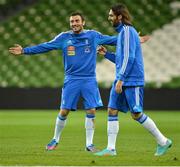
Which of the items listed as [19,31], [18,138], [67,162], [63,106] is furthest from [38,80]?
[67,162]

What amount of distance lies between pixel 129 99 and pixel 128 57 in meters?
0.57

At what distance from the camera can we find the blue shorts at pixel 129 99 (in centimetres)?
952

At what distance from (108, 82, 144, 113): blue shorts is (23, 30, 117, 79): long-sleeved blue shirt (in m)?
0.98

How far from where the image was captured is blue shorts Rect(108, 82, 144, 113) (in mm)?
9523

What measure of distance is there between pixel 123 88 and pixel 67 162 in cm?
160

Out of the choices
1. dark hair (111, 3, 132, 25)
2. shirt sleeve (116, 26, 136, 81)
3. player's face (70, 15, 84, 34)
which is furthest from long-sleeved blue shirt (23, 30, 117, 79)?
shirt sleeve (116, 26, 136, 81)

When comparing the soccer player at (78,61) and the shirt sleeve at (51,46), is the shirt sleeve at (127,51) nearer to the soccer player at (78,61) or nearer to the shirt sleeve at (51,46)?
the soccer player at (78,61)

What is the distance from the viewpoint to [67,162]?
8.44 metres

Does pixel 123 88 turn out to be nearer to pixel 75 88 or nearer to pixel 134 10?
pixel 75 88

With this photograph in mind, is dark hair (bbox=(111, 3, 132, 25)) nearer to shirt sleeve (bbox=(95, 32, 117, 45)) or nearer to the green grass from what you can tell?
shirt sleeve (bbox=(95, 32, 117, 45))

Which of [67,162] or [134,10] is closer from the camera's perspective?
[67,162]

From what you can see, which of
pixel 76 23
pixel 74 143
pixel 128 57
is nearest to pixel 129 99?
pixel 128 57

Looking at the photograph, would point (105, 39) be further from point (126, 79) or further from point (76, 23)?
point (126, 79)

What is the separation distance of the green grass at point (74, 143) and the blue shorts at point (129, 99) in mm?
600
